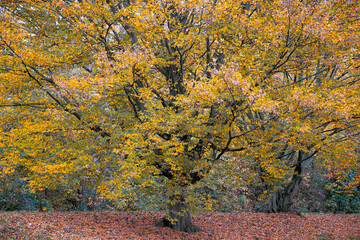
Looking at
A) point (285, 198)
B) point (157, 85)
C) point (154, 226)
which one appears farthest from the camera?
point (285, 198)

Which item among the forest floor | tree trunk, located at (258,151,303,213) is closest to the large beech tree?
the forest floor

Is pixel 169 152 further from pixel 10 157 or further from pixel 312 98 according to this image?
pixel 10 157

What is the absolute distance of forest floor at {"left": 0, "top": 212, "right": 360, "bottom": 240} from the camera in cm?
830

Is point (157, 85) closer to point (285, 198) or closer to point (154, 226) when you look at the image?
point (154, 226)

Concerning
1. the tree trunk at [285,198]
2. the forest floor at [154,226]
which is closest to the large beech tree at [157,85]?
the forest floor at [154,226]

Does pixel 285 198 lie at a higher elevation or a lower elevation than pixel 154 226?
higher

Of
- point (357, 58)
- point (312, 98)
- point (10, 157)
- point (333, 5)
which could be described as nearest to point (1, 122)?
point (10, 157)

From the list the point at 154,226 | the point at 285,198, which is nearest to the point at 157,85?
the point at 154,226

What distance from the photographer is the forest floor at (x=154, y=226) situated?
830cm

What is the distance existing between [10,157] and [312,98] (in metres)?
8.44

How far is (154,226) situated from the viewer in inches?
436

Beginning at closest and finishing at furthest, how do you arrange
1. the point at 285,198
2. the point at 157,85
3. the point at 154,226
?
the point at 157,85
the point at 154,226
the point at 285,198

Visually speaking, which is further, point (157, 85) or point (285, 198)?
point (285, 198)

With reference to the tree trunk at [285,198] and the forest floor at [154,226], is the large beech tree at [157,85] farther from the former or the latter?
the tree trunk at [285,198]
